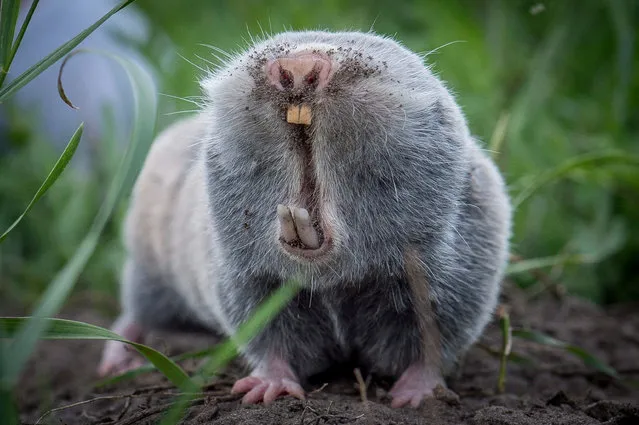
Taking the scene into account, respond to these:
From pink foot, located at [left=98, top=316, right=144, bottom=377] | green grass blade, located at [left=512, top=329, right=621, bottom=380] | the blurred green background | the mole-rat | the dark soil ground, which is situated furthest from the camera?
the blurred green background

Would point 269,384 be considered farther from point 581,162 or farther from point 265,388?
point 581,162

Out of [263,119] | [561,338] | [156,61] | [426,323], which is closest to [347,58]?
[263,119]

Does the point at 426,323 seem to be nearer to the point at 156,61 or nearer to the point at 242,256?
the point at 242,256

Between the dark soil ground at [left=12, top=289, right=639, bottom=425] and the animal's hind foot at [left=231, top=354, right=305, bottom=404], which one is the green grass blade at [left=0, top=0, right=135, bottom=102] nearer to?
the dark soil ground at [left=12, top=289, right=639, bottom=425]

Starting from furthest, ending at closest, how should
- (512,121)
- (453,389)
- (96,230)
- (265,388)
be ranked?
(512,121), (453,389), (265,388), (96,230)

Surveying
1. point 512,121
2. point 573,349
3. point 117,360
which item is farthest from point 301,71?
point 512,121

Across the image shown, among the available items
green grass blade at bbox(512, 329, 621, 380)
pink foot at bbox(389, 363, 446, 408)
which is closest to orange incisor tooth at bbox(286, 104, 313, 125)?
pink foot at bbox(389, 363, 446, 408)

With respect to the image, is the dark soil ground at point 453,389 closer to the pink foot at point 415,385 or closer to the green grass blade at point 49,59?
the pink foot at point 415,385
